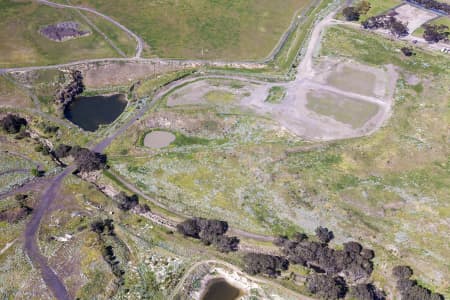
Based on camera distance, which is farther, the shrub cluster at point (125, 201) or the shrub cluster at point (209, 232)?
the shrub cluster at point (125, 201)

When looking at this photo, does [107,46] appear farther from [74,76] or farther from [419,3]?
[419,3]

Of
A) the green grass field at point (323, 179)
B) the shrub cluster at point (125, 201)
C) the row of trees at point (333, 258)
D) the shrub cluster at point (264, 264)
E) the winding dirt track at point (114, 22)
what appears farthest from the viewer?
the winding dirt track at point (114, 22)

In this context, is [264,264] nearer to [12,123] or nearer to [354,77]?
[354,77]

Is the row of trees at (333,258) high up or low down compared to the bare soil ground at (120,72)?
down

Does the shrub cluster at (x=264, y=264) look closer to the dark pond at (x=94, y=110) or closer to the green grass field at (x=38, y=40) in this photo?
the dark pond at (x=94, y=110)

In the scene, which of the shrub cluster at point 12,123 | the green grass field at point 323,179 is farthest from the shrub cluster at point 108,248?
the shrub cluster at point 12,123

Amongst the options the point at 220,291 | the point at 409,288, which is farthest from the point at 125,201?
the point at 409,288
